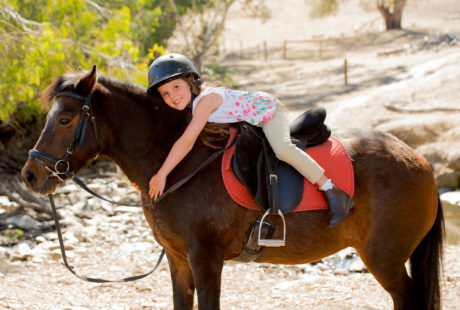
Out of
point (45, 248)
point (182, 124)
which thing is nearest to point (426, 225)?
point (182, 124)

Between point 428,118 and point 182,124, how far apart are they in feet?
26.3

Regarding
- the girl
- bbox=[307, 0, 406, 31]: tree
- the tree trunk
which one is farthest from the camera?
the tree trunk

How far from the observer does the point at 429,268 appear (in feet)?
11.9

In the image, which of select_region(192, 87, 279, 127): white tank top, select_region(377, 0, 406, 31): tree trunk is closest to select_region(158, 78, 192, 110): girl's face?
select_region(192, 87, 279, 127): white tank top

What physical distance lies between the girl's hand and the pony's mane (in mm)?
623

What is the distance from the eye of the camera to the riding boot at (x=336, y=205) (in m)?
3.25

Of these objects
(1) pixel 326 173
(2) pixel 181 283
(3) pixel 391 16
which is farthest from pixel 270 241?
(3) pixel 391 16

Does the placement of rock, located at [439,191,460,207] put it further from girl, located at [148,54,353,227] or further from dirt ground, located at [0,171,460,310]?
girl, located at [148,54,353,227]

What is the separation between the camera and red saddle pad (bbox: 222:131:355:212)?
3205mm

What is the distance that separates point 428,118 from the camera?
9859mm

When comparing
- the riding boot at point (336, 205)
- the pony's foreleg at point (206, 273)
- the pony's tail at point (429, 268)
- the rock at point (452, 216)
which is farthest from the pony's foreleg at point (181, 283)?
the rock at point (452, 216)

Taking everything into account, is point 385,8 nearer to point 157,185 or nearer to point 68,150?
point 157,185

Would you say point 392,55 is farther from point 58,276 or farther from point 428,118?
point 58,276

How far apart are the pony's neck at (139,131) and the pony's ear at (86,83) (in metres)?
0.15
